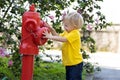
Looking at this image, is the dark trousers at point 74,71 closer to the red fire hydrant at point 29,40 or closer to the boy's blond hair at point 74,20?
the boy's blond hair at point 74,20

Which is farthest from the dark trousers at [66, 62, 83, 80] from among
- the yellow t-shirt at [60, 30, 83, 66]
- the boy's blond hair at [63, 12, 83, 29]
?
the boy's blond hair at [63, 12, 83, 29]

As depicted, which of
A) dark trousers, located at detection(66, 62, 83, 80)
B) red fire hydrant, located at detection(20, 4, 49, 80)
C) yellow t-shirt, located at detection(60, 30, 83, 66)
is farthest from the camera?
dark trousers, located at detection(66, 62, 83, 80)

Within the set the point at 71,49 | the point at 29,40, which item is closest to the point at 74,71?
the point at 71,49

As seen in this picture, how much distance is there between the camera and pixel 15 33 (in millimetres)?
5242

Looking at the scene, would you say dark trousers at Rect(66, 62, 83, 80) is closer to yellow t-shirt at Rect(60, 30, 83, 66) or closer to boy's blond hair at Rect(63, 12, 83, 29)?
yellow t-shirt at Rect(60, 30, 83, 66)

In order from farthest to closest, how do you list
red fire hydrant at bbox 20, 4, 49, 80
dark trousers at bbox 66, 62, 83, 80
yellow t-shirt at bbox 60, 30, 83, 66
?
dark trousers at bbox 66, 62, 83, 80
yellow t-shirt at bbox 60, 30, 83, 66
red fire hydrant at bbox 20, 4, 49, 80

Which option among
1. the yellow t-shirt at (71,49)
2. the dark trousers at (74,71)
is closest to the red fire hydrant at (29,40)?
the yellow t-shirt at (71,49)

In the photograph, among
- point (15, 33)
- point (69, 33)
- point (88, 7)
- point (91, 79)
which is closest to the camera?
point (69, 33)

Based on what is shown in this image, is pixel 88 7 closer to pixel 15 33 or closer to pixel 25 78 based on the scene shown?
pixel 15 33

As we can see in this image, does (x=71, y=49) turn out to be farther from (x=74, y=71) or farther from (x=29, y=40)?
(x=29, y=40)

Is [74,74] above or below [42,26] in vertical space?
below

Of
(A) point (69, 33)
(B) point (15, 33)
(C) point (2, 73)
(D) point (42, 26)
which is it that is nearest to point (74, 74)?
(A) point (69, 33)

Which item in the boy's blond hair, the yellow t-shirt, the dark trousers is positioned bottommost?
the dark trousers

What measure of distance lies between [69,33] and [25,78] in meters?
1.00
